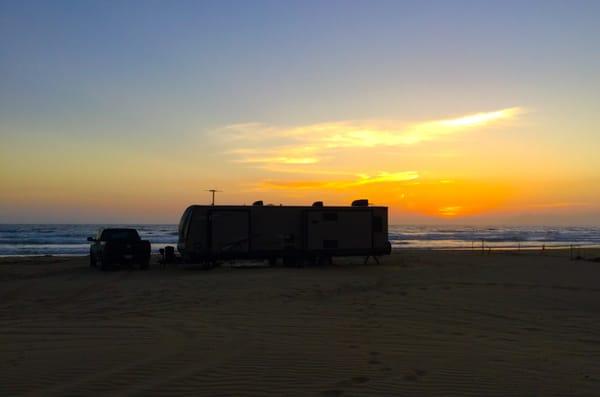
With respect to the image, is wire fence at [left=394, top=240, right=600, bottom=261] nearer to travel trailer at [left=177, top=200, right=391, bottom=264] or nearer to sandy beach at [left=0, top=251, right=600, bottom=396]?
travel trailer at [left=177, top=200, right=391, bottom=264]

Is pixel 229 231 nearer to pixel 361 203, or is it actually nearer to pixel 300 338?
pixel 361 203

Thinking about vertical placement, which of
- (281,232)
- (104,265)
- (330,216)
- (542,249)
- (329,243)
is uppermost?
(330,216)

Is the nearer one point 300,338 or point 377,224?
point 300,338

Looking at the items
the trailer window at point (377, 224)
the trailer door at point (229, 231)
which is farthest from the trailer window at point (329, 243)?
the trailer door at point (229, 231)

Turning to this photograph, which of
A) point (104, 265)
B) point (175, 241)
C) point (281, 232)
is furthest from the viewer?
point (175, 241)

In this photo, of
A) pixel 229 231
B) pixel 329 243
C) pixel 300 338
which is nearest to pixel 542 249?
pixel 329 243

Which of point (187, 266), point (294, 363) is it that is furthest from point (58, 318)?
point (187, 266)

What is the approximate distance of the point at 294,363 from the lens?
6777mm

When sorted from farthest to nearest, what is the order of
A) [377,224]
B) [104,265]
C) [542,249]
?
[542,249] < [377,224] < [104,265]

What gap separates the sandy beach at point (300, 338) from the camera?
5.96 meters

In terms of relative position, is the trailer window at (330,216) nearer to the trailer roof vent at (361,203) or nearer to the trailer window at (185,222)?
the trailer roof vent at (361,203)

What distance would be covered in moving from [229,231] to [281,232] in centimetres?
213

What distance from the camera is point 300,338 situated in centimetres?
826

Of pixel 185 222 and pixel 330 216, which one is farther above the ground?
pixel 330 216
